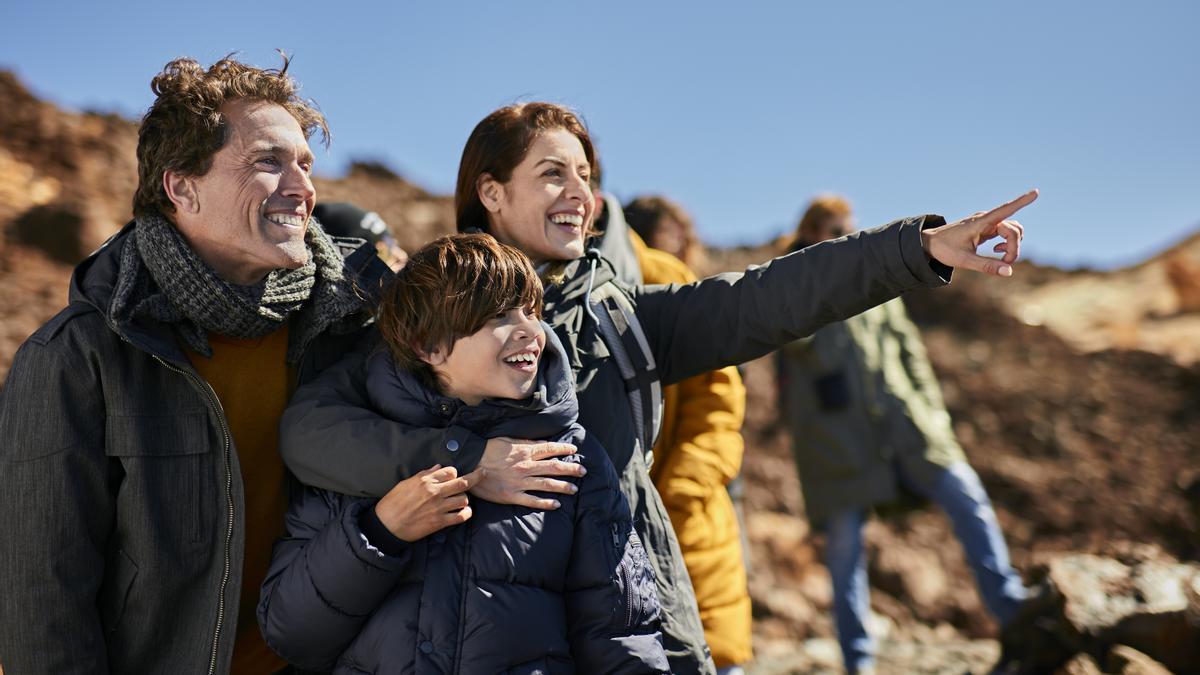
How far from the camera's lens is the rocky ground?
741 centimetres

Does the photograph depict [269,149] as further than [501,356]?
Result: Yes

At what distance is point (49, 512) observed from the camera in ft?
7.18

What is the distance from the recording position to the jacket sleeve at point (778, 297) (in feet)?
7.76

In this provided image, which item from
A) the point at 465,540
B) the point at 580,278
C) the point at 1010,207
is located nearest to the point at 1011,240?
the point at 1010,207

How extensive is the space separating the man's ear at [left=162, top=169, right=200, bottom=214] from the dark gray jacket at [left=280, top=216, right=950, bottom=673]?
507 mm

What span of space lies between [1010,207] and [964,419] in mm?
11085

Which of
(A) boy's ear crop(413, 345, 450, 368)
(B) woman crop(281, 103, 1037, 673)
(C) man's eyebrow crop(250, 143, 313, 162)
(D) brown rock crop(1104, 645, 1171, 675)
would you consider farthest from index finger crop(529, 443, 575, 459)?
(D) brown rock crop(1104, 645, 1171, 675)

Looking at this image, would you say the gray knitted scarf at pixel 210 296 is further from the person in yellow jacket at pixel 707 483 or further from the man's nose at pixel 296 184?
the person in yellow jacket at pixel 707 483

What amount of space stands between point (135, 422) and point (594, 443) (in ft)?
3.24

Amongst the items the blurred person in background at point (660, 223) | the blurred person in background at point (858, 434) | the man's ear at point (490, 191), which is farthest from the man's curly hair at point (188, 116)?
the blurred person in background at point (858, 434)

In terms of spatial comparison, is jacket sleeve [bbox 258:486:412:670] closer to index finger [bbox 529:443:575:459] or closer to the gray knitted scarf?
index finger [bbox 529:443:575:459]

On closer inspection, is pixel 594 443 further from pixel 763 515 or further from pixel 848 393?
pixel 763 515

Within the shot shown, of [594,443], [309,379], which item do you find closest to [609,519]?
[594,443]

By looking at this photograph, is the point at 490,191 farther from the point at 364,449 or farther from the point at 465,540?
the point at 465,540
